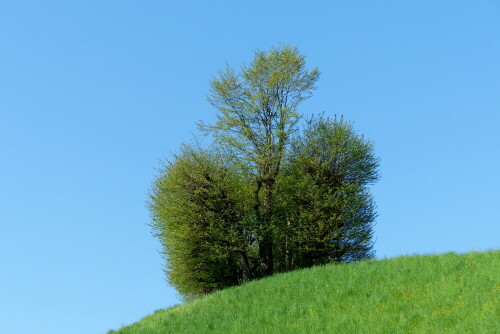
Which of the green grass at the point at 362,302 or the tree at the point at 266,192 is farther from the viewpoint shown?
the tree at the point at 266,192

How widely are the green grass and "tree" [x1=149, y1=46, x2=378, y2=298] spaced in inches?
245

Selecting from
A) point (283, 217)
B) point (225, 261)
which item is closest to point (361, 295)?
point (283, 217)

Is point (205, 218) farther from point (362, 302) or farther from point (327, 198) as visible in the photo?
point (362, 302)

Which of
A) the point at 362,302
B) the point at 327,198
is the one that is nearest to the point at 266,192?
the point at 327,198

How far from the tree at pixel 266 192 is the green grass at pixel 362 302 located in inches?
245

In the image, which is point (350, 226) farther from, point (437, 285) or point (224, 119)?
point (437, 285)

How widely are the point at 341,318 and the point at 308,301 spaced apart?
3685mm

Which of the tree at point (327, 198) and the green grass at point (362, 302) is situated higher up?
the tree at point (327, 198)

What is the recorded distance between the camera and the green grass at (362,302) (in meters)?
18.8

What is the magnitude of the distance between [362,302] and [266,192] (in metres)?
15.1

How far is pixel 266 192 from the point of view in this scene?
3653 cm

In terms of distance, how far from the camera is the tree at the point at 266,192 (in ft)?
118

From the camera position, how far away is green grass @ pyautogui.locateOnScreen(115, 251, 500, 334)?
1875cm

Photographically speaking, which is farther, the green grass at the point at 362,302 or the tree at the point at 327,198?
the tree at the point at 327,198
